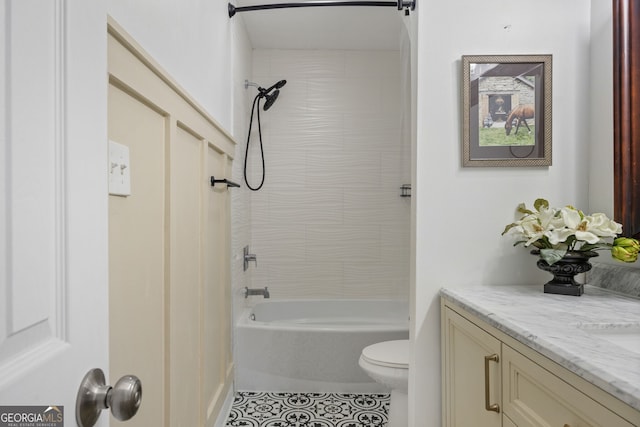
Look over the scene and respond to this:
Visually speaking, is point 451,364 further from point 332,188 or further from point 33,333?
point 332,188

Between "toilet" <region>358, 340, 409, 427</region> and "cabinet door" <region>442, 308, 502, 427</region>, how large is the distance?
38 centimetres

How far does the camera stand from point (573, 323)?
3.40 ft

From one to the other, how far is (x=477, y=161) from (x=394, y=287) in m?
2.12

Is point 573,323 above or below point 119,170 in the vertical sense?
below

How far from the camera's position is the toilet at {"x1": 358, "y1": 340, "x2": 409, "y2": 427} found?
1910 mm

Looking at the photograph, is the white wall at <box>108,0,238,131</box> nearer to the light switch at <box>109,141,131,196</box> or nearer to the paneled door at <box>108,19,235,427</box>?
the paneled door at <box>108,19,235,427</box>

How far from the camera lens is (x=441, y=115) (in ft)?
5.22

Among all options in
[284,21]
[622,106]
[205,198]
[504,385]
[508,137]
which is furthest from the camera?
[284,21]

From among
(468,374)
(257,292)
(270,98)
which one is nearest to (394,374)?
(468,374)

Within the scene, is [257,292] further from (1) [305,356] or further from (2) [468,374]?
(2) [468,374]

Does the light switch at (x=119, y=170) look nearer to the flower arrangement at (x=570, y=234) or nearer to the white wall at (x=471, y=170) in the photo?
the white wall at (x=471, y=170)

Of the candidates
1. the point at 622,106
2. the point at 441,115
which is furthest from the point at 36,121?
the point at 622,106

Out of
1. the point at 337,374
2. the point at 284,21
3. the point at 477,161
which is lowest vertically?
the point at 337,374

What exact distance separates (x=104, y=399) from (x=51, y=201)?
0.27 metres
